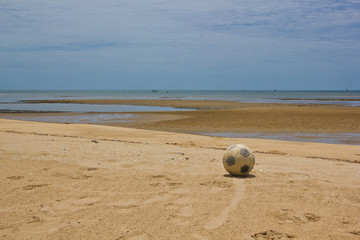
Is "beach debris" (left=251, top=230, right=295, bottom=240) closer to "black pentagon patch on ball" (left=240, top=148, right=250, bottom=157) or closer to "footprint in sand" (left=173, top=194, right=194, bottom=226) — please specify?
"footprint in sand" (left=173, top=194, right=194, bottom=226)

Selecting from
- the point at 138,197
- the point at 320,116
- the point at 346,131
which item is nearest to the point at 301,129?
the point at 346,131

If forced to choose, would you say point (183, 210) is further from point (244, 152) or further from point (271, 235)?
point (244, 152)

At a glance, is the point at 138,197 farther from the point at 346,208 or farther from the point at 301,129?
the point at 301,129

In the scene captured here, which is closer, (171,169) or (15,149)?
(171,169)

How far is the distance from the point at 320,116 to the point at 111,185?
21816mm

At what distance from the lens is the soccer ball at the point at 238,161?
23.4ft

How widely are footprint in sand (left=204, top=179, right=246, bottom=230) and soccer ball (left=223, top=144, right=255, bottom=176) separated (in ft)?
1.31

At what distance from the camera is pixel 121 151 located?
1016 centimetres

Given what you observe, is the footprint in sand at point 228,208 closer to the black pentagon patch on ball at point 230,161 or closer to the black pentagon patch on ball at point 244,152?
the black pentagon patch on ball at point 230,161

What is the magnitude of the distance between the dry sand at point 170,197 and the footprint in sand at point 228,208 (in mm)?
13

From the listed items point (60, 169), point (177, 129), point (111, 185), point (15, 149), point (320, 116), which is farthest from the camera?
point (320, 116)

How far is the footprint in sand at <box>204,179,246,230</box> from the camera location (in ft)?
15.4

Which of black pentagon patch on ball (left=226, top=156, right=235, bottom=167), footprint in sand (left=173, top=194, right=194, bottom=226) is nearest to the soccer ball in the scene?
black pentagon patch on ball (left=226, top=156, right=235, bottom=167)

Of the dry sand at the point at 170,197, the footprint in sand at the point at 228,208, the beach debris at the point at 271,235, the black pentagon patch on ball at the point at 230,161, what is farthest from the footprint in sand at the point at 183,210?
the black pentagon patch on ball at the point at 230,161
